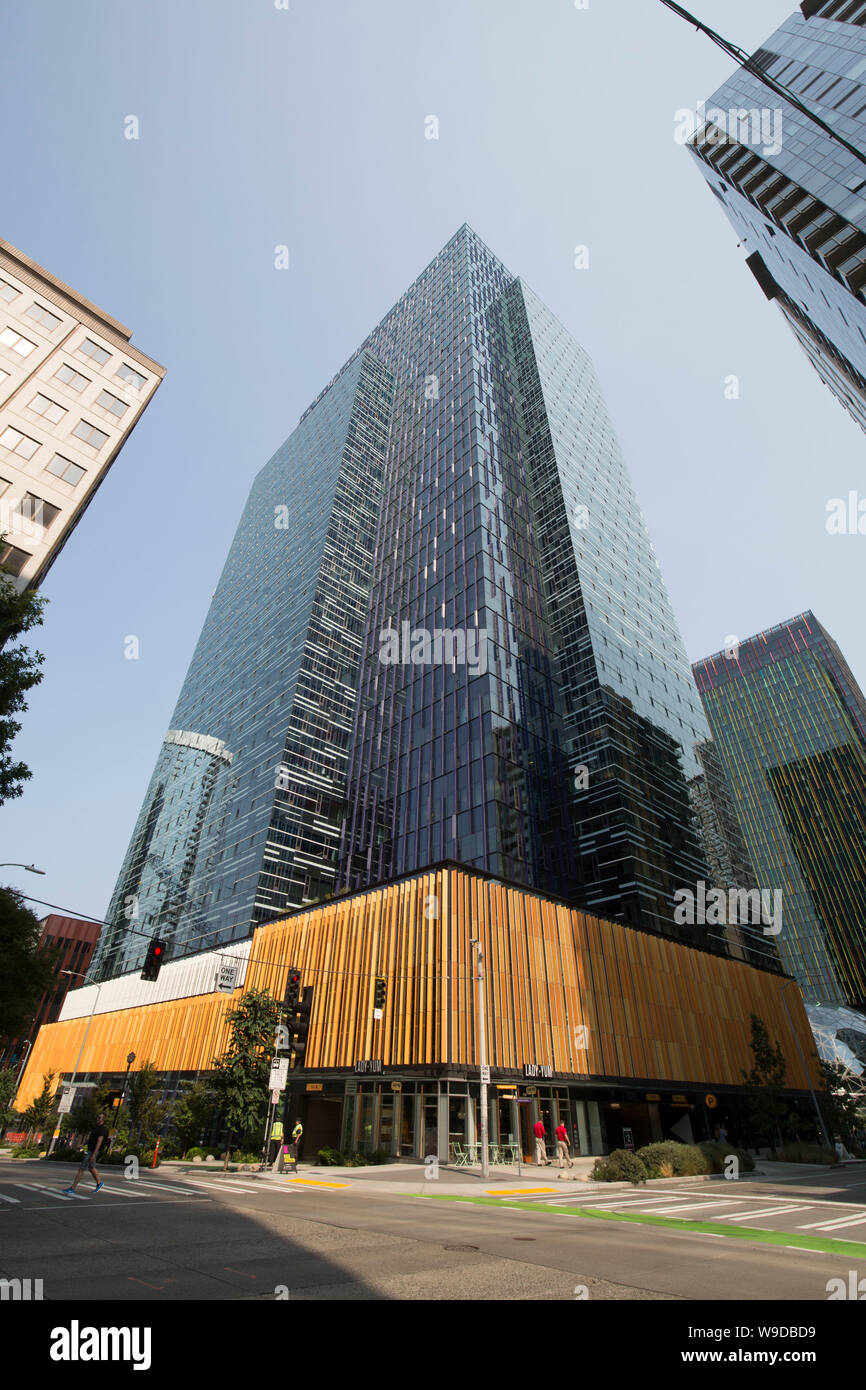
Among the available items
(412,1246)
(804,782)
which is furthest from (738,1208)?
(804,782)

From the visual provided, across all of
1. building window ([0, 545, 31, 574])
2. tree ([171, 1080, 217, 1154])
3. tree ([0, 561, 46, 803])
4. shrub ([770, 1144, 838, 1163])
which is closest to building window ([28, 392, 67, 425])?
building window ([0, 545, 31, 574])

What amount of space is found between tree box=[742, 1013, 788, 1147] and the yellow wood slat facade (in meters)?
1.61

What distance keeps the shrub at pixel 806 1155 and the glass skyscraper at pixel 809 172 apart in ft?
158

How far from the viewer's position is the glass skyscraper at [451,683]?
5253 cm

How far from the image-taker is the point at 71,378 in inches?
1626

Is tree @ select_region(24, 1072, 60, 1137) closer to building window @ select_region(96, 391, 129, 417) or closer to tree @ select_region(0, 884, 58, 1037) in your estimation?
tree @ select_region(0, 884, 58, 1037)

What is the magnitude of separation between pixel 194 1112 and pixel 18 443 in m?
38.4

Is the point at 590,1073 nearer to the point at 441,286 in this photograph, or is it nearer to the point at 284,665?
the point at 284,665

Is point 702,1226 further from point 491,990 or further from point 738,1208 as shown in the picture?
point 491,990

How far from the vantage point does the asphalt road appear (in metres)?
6.86

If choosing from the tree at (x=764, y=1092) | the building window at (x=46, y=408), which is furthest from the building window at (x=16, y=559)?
the tree at (x=764, y=1092)

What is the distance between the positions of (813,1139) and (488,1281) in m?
55.3
